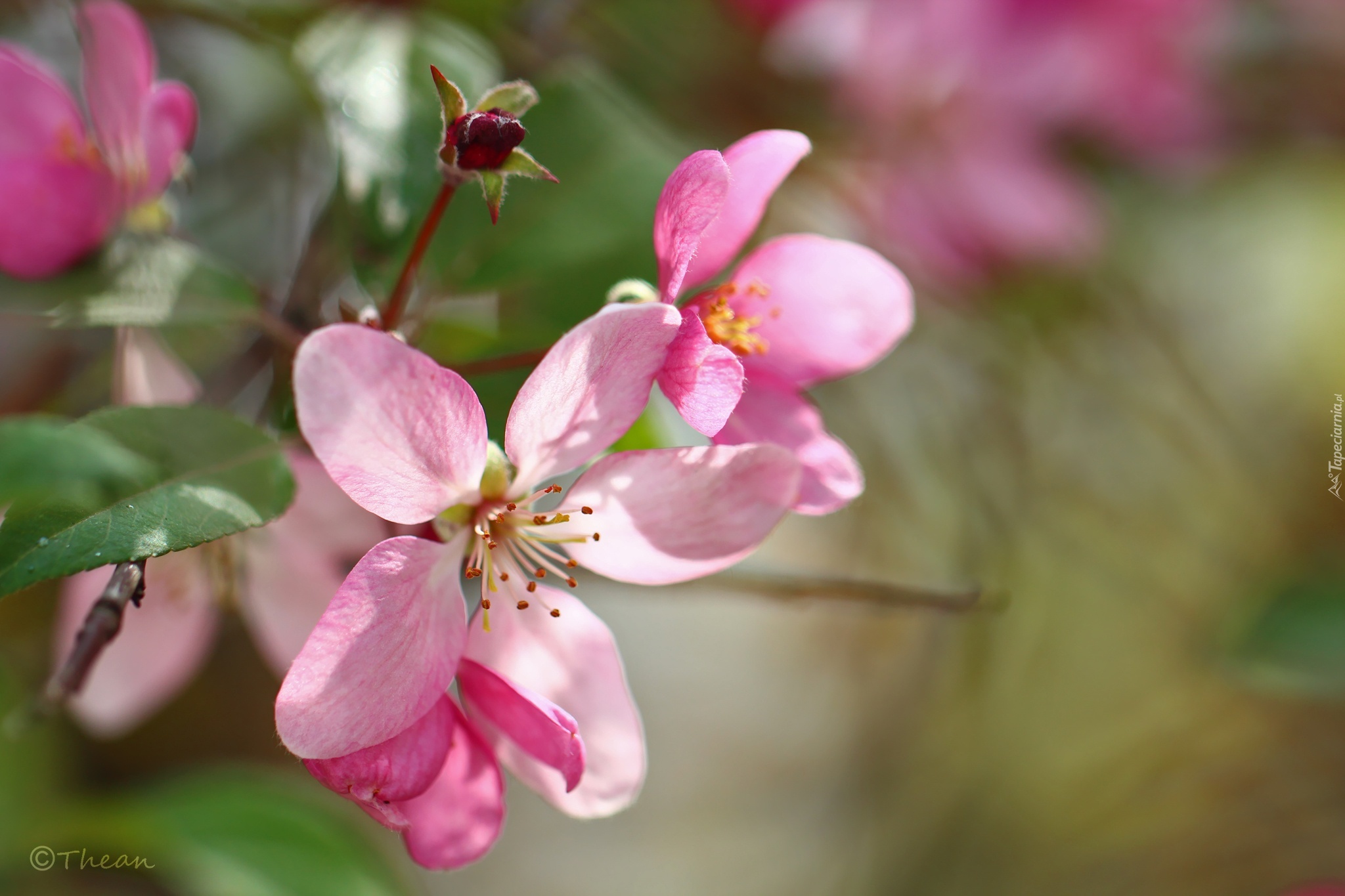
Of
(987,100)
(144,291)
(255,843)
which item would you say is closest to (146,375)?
(144,291)

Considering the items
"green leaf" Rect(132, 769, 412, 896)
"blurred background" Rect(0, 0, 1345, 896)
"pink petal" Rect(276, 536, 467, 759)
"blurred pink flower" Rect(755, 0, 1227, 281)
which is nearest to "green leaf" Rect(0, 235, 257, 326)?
"blurred background" Rect(0, 0, 1345, 896)

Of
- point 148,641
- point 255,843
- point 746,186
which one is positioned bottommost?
point 255,843

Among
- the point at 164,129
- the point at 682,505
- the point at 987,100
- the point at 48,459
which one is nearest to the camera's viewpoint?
the point at 48,459

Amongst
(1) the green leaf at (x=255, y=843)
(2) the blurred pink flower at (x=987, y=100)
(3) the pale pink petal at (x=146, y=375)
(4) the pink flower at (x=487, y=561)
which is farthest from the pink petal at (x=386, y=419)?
(2) the blurred pink flower at (x=987, y=100)

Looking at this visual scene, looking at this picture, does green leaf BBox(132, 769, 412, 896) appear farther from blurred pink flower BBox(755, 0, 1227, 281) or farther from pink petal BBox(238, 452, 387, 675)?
blurred pink flower BBox(755, 0, 1227, 281)

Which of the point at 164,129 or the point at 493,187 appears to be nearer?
the point at 493,187

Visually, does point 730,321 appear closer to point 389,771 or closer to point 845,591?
point 845,591
